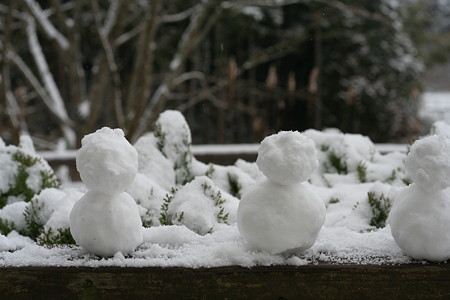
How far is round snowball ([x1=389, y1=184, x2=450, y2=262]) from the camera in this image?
105 centimetres

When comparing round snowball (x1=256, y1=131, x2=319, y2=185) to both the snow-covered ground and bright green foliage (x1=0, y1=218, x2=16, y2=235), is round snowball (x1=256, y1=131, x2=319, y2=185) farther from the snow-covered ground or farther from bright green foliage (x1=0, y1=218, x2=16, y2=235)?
the snow-covered ground

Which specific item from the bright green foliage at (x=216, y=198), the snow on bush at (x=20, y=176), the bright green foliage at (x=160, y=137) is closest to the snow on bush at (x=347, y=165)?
the bright green foliage at (x=160, y=137)

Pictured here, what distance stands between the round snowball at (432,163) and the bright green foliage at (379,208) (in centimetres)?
65

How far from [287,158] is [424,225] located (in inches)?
11.9

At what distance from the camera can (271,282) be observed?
3.37 ft

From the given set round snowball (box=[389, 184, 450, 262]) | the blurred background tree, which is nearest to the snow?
round snowball (box=[389, 184, 450, 262])

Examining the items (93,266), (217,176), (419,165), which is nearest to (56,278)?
(93,266)

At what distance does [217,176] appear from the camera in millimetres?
2195

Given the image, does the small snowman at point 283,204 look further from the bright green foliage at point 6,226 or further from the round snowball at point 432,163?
the bright green foliage at point 6,226

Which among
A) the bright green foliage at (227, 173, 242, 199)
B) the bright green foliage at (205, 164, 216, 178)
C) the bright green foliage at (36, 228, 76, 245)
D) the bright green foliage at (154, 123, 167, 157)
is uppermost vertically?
the bright green foliage at (154, 123, 167, 157)

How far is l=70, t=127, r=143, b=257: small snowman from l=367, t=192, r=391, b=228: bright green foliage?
88 cm

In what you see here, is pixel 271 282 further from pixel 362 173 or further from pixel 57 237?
pixel 362 173

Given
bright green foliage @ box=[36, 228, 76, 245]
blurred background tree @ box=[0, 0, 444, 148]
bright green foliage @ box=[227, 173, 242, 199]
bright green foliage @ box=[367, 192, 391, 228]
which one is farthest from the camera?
blurred background tree @ box=[0, 0, 444, 148]

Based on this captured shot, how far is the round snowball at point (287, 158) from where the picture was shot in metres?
1.07
